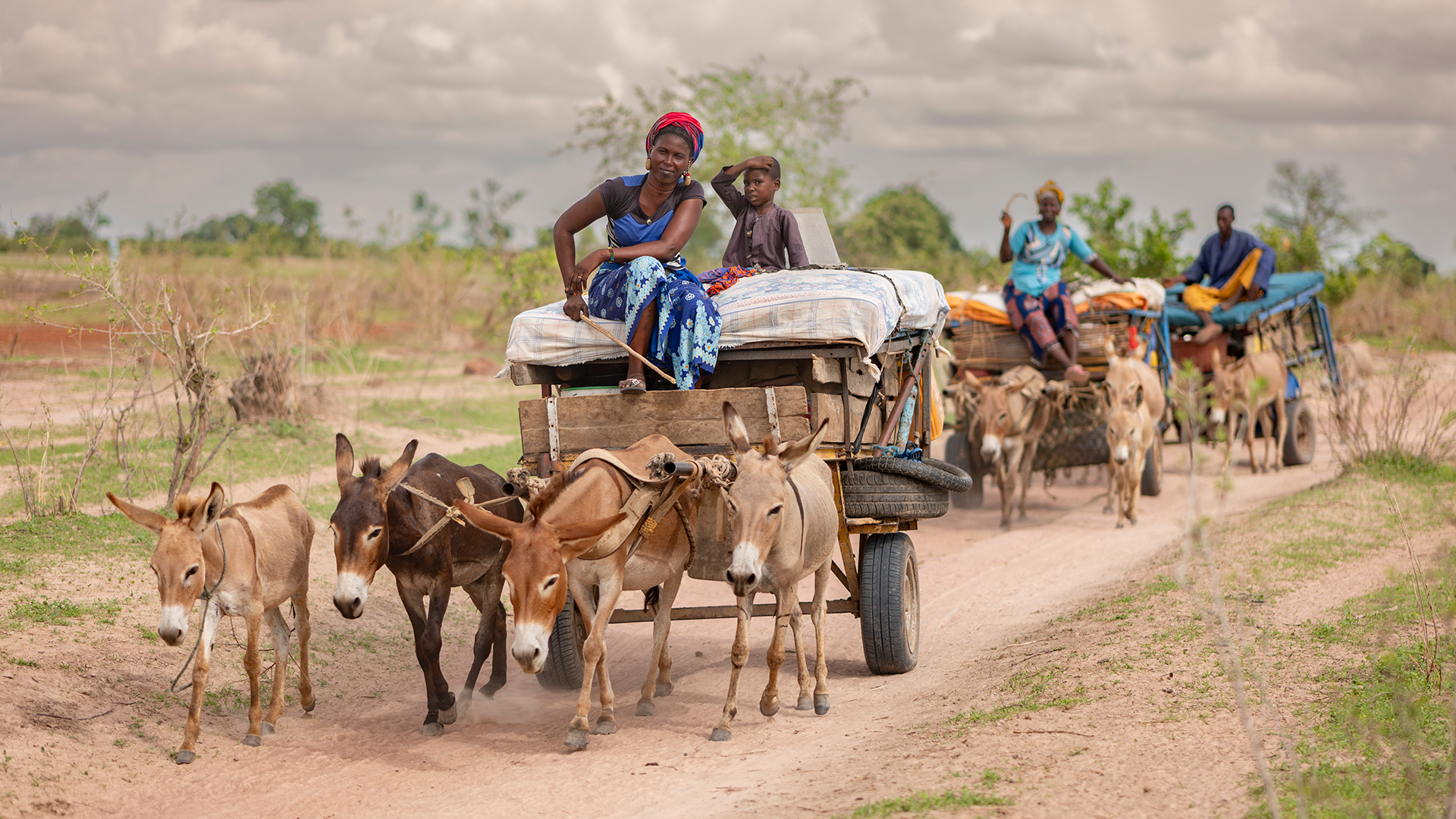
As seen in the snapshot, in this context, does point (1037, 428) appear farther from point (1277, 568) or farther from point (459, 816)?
point (459, 816)

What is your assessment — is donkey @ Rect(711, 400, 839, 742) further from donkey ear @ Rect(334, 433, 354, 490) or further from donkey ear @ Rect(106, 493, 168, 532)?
donkey ear @ Rect(106, 493, 168, 532)

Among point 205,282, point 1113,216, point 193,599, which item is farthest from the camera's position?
point 1113,216

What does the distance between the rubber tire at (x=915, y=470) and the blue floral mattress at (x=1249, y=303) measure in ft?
29.9

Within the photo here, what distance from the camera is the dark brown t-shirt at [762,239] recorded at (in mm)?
7371

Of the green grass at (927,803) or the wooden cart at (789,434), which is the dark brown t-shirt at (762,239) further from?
the green grass at (927,803)

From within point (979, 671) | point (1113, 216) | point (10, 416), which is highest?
point (1113, 216)

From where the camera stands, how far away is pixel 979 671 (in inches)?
262

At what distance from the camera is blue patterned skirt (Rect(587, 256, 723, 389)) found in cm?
592

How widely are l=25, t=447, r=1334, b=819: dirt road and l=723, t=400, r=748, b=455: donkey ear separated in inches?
57.4

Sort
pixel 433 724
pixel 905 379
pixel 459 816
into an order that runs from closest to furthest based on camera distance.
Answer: pixel 459 816 → pixel 433 724 → pixel 905 379

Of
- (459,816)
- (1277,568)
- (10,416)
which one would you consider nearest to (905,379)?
(1277,568)

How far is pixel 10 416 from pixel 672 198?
899 centimetres

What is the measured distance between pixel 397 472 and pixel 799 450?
2023 millimetres

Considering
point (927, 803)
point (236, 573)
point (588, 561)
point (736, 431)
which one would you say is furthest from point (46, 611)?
point (927, 803)
